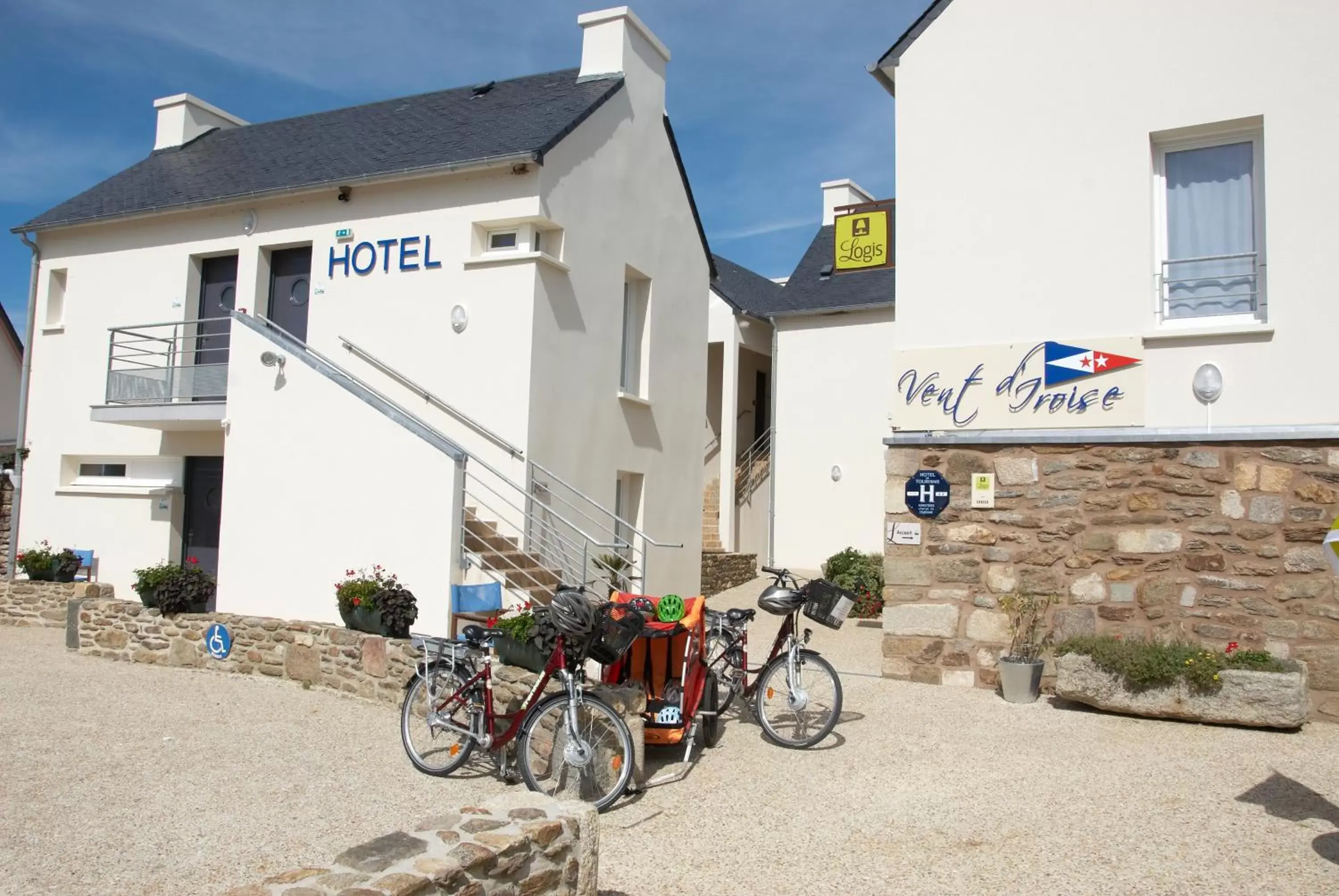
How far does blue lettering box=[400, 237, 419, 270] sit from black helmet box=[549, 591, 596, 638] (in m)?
7.36

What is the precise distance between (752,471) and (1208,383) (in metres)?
12.4

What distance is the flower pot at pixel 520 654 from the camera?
6.96 metres

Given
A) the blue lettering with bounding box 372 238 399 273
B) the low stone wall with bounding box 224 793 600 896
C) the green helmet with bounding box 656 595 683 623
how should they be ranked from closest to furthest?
the low stone wall with bounding box 224 793 600 896 → the green helmet with bounding box 656 595 683 623 → the blue lettering with bounding box 372 238 399 273

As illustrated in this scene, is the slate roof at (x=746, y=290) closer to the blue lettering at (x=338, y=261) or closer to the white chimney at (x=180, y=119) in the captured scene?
the blue lettering at (x=338, y=261)

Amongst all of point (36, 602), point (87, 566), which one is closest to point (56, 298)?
point (87, 566)

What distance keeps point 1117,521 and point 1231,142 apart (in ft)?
10.3

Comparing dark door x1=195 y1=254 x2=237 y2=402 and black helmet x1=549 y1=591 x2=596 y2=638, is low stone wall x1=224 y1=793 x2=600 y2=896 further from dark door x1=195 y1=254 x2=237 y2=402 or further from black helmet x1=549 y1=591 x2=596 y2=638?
dark door x1=195 y1=254 x2=237 y2=402

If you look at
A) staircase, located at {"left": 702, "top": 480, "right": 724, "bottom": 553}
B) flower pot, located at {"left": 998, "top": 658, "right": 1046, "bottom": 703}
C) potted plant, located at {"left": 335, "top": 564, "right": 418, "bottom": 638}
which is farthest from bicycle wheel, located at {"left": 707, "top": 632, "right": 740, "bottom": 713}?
staircase, located at {"left": 702, "top": 480, "right": 724, "bottom": 553}

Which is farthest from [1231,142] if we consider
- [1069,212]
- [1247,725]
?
[1247,725]

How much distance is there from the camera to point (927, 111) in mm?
9430

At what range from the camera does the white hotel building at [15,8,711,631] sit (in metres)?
10.4

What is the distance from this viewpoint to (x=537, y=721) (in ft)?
19.4

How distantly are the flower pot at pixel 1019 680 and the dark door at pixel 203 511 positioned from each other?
980 cm

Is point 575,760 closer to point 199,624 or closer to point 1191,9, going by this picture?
point 199,624
